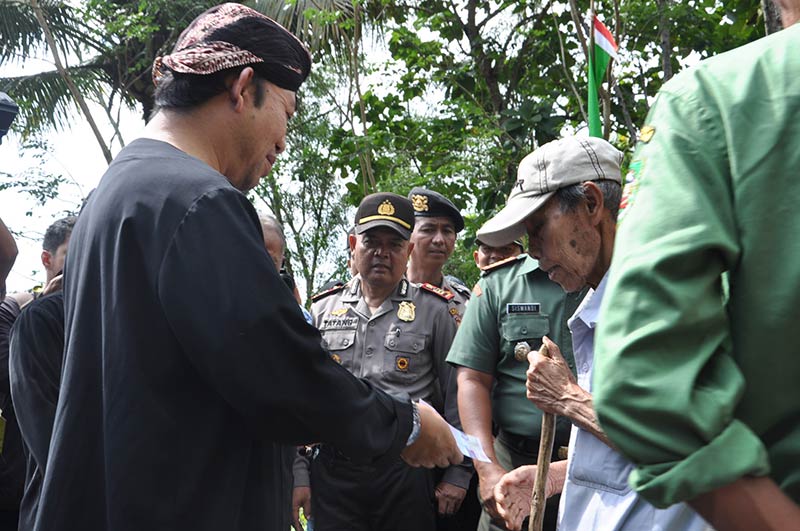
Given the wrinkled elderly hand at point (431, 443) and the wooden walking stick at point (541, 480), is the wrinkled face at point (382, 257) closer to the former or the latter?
the wooden walking stick at point (541, 480)

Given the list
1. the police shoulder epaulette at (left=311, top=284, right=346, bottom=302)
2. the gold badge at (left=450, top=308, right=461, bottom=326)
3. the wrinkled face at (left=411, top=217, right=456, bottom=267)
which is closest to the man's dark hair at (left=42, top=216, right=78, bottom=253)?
the police shoulder epaulette at (left=311, top=284, right=346, bottom=302)

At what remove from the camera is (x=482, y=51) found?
11.5 m

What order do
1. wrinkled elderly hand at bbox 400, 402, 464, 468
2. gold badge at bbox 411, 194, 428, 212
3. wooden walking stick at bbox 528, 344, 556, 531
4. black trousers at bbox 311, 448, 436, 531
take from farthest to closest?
gold badge at bbox 411, 194, 428, 212 → black trousers at bbox 311, 448, 436, 531 → wooden walking stick at bbox 528, 344, 556, 531 → wrinkled elderly hand at bbox 400, 402, 464, 468

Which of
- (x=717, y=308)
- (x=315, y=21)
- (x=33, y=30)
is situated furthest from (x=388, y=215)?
(x=33, y=30)

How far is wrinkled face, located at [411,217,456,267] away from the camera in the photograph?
574 centimetres

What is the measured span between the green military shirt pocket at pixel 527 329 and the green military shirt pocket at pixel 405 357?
1.10 meters

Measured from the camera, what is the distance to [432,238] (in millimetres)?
5781

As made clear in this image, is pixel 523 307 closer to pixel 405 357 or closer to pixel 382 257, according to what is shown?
pixel 405 357

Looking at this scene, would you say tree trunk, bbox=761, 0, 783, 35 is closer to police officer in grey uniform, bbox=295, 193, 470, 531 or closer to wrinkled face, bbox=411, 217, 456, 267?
police officer in grey uniform, bbox=295, 193, 470, 531

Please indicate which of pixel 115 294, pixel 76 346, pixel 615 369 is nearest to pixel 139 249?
pixel 115 294

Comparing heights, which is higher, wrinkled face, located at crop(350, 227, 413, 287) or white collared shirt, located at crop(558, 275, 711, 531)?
wrinkled face, located at crop(350, 227, 413, 287)

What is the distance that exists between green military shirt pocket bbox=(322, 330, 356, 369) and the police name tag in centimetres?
129

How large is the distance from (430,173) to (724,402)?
9.37 metres

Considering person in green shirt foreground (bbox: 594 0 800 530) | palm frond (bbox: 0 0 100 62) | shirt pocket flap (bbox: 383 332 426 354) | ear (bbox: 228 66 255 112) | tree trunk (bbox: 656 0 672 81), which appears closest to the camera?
person in green shirt foreground (bbox: 594 0 800 530)
